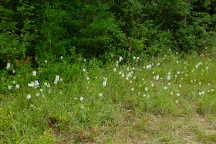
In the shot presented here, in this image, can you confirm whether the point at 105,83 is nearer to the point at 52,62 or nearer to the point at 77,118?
the point at 77,118

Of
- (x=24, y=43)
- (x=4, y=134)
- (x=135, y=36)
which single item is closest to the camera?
(x=4, y=134)

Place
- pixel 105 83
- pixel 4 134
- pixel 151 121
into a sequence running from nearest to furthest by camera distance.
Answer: pixel 4 134, pixel 151 121, pixel 105 83

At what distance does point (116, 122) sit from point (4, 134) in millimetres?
1656

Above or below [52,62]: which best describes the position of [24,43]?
above

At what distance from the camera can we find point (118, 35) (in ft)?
23.9

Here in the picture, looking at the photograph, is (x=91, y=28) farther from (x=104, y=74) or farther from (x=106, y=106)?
(x=106, y=106)

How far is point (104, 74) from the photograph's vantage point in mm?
6035

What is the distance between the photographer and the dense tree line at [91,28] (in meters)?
6.16

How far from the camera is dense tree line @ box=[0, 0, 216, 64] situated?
6.16 meters

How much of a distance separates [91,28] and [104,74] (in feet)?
3.94

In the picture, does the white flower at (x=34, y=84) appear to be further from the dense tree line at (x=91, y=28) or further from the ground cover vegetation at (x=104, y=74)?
the dense tree line at (x=91, y=28)

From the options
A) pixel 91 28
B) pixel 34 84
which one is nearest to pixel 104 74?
pixel 91 28

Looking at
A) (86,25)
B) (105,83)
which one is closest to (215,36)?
(86,25)

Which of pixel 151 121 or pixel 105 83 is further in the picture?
pixel 105 83
